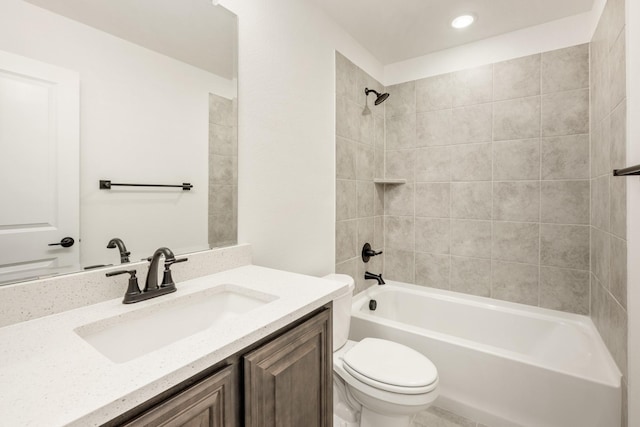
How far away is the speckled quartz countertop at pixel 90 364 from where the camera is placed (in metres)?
0.47

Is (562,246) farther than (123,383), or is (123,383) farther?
(562,246)

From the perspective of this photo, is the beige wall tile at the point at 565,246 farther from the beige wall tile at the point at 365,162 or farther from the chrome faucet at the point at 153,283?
the chrome faucet at the point at 153,283

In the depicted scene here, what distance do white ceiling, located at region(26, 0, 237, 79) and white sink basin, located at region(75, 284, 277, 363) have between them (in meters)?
0.92

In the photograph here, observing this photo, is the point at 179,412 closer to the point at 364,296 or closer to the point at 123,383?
the point at 123,383

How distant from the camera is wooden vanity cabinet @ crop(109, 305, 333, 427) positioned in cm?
60

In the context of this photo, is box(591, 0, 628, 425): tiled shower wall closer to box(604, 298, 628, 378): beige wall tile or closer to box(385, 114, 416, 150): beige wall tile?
box(604, 298, 628, 378): beige wall tile

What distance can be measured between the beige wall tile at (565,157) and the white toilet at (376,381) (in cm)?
160

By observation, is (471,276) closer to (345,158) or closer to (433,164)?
(433,164)

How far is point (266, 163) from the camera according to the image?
61.1 inches

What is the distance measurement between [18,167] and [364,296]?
2.16 m

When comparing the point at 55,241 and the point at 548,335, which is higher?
the point at 55,241

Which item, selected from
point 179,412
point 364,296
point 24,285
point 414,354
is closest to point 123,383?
point 179,412

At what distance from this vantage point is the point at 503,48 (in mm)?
2213

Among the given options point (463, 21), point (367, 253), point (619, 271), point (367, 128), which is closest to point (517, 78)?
point (463, 21)
